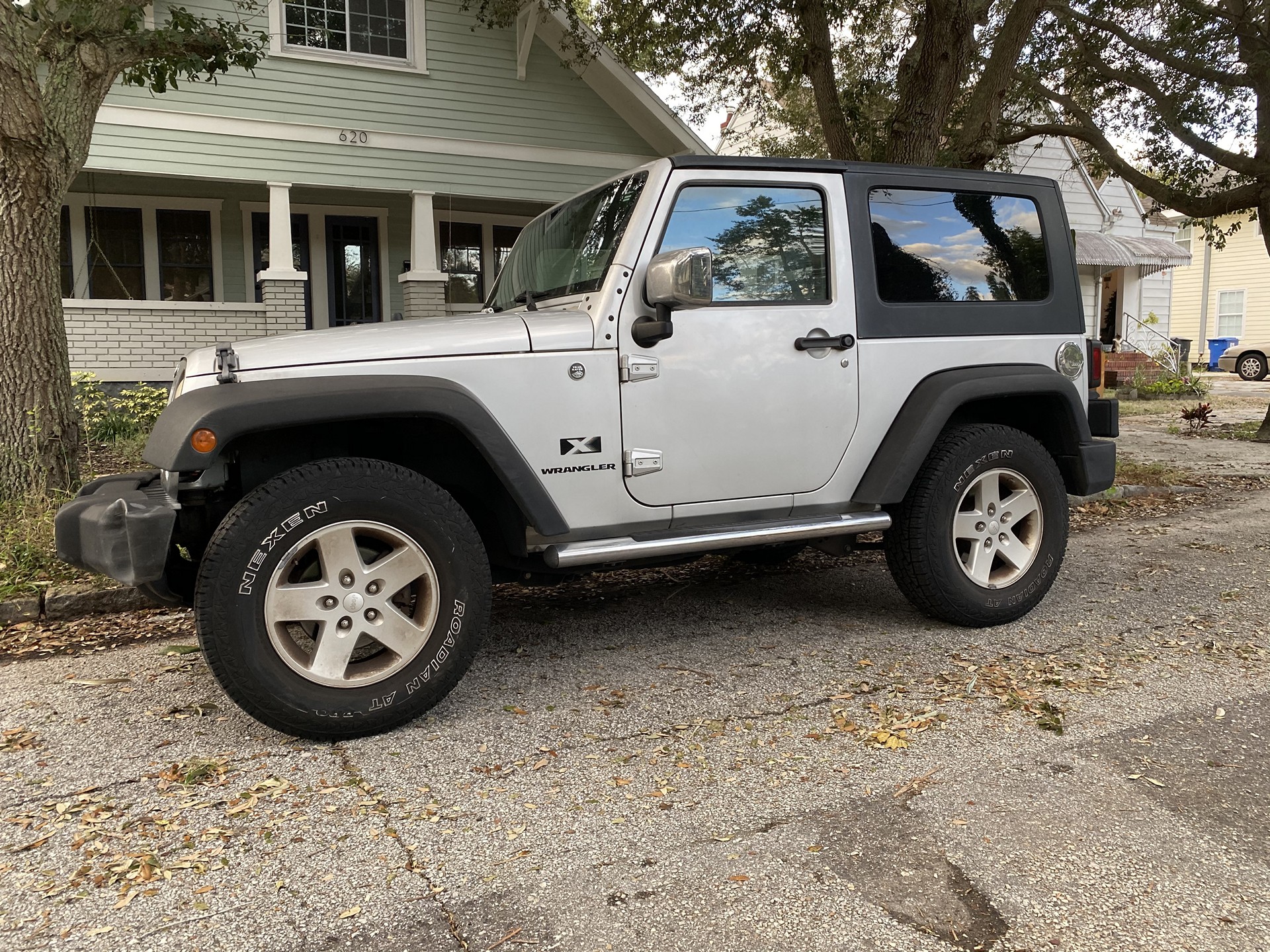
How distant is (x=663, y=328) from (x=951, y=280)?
1586 millimetres

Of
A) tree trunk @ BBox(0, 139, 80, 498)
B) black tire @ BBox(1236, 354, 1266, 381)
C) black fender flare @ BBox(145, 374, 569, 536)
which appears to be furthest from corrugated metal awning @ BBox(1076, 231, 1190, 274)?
black fender flare @ BBox(145, 374, 569, 536)

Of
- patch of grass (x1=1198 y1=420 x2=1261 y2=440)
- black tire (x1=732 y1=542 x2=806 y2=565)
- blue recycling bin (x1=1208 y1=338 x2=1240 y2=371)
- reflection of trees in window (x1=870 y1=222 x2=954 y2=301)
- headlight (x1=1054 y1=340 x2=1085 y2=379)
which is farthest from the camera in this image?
blue recycling bin (x1=1208 y1=338 x2=1240 y2=371)

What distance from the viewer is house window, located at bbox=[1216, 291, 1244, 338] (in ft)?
99.7

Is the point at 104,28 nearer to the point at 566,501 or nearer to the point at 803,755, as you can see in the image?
the point at 566,501

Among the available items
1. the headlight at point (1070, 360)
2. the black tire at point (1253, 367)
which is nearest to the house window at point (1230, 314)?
the black tire at point (1253, 367)

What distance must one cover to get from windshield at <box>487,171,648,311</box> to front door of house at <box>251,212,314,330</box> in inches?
414

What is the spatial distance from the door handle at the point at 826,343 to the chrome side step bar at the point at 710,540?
2.39 ft

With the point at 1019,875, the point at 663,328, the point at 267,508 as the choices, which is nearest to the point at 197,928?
the point at 267,508

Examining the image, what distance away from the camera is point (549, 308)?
13.2 ft

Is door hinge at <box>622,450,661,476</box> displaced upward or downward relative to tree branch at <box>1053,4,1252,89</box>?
downward

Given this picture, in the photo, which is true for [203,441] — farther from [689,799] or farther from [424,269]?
[424,269]

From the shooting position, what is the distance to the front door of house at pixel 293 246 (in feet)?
47.1

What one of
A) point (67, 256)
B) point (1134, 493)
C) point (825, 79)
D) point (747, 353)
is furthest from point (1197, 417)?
point (67, 256)

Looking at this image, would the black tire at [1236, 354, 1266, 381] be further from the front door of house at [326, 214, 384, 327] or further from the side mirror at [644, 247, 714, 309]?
the side mirror at [644, 247, 714, 309]
